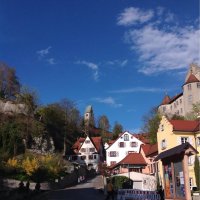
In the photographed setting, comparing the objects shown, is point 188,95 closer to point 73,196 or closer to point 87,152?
point 87,152

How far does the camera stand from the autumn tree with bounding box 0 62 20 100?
9238 cm

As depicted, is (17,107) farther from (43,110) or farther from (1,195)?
(1,195)

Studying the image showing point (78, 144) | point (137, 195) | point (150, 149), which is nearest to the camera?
point (137, 195)

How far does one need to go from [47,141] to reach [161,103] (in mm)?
53677

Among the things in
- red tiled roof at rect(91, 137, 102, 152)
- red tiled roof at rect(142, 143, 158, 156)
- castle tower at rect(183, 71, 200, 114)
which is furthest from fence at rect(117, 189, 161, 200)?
castle tower at rect(183, 71, 200, 114)

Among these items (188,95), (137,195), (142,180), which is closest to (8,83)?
(142,180)

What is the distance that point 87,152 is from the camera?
109 meters

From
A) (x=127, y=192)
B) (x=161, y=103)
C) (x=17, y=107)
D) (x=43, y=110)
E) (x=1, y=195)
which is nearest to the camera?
(x=127, y=192)

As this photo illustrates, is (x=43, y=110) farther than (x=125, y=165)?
Yes

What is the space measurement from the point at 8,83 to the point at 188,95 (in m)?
48.8

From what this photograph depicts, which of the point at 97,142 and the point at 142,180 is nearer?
the point at 142,180

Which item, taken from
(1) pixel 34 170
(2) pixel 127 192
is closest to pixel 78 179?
(1) pixel 34 170

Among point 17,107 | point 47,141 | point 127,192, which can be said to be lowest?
point 127,192

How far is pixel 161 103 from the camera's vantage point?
128m
